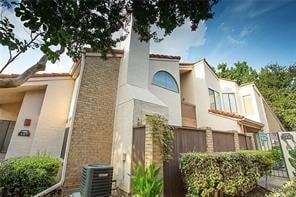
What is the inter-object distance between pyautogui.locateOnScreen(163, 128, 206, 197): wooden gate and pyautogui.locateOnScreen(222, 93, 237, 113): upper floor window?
10.8 metres

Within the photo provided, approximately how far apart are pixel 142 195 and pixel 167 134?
2.03 m

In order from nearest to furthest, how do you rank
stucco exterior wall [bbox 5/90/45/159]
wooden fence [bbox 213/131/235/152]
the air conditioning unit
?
the air conditioning unit, wooden fence [bbox 213/131/235/152], stucco exterior wall [bbox 5/90/45/159]

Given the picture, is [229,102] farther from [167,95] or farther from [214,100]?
[167,95]

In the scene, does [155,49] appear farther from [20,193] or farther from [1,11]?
[20,193]

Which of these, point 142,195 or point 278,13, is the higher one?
point 278,13

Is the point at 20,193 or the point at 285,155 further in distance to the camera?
the point at 285,155

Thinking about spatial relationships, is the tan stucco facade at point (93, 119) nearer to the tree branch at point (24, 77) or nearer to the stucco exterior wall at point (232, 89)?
the tree branch at point (24, 77)

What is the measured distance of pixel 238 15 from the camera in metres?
8.30

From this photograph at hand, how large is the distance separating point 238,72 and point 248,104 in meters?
18.7

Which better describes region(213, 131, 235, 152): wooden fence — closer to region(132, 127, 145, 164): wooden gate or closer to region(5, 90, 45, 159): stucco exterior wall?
region(132, 127, 145, 164): wooden gate

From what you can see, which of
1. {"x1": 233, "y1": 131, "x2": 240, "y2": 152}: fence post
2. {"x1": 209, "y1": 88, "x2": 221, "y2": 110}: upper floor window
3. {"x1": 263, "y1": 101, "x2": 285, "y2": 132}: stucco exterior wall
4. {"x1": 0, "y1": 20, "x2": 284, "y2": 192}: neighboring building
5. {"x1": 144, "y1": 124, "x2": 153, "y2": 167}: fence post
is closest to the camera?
{"x1": 144, "y1": 124, "x2": 153, "y2": 167}: fence post

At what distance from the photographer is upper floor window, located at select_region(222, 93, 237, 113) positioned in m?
16.6

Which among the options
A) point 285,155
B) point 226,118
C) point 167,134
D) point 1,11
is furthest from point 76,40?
point 226,118

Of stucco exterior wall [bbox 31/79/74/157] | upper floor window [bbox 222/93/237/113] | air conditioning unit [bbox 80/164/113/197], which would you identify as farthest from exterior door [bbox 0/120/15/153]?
upper floor window [bbox 222/93/237/113]
